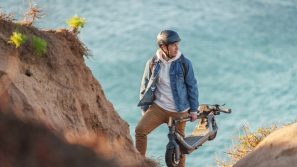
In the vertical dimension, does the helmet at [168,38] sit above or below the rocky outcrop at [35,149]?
below

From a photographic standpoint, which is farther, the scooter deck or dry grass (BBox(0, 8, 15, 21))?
the scooter deck

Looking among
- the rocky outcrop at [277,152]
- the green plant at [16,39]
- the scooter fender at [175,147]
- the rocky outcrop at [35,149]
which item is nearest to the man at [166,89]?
the scooter fender at [175,147]

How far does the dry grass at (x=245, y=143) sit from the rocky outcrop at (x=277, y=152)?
4651mm

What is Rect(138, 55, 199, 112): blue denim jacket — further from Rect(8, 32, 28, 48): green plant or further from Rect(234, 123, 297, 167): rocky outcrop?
Rect(8, 32, 28, 48): green plant

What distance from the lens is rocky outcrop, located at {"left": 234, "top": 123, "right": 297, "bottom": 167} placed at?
7.82 metres

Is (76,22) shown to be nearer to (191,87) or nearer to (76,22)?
(76,22)

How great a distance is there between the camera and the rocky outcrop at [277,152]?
7.82 metres

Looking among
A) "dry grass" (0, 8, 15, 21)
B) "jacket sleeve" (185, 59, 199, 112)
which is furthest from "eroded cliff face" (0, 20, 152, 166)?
"jacket sleeve" (185, 59, 199, 112)

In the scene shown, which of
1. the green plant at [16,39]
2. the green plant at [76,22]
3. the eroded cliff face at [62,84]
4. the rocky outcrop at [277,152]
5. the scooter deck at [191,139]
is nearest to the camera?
the eroded cliff face at [62,84]

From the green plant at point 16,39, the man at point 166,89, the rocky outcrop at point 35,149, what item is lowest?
the man at point 166,89

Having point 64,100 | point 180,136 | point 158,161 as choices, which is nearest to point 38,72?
point 64,100

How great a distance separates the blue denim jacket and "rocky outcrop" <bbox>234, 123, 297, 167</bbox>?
991 mm

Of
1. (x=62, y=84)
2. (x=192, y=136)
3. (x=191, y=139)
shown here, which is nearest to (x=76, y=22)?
(x=62, y=84)

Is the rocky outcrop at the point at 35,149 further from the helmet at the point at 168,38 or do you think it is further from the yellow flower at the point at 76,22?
the helmet at the point at 168,38
